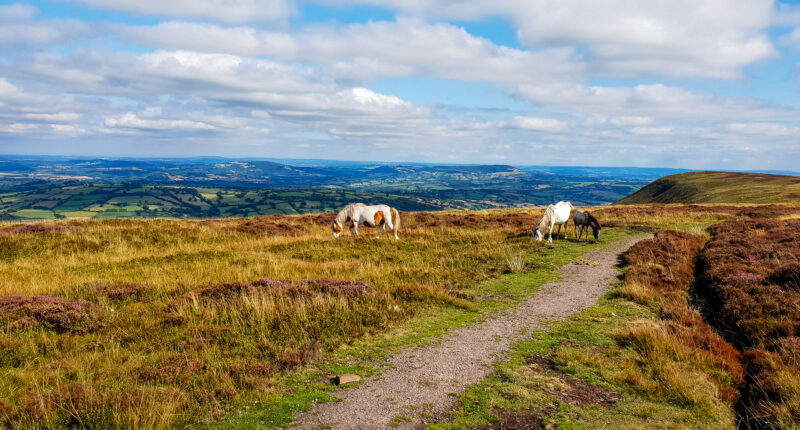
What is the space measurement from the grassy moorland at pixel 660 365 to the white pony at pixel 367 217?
46.9 ft

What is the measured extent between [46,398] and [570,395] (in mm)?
8024

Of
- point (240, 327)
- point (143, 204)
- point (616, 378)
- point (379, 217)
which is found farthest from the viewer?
point (143, 204)

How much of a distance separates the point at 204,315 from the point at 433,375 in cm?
614

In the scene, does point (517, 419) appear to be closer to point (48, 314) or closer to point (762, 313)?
point (762, 313)

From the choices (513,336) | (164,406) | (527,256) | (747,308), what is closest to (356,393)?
(164,406)

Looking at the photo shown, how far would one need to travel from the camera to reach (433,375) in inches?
274

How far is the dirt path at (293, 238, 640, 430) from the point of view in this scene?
18.3 ft

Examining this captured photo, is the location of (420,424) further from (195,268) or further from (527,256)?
(527,256)

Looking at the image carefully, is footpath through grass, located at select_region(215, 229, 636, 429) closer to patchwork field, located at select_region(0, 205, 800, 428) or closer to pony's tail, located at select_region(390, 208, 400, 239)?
patchwork field, located at select_region(0, 205, 800, 428)

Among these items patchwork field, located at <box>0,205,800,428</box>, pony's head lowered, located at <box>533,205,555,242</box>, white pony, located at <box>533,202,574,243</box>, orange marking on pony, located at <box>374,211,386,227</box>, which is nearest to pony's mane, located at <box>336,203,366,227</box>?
orange marking on pony, located at <box>374,211,386,227</box>

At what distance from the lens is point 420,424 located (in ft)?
17.9

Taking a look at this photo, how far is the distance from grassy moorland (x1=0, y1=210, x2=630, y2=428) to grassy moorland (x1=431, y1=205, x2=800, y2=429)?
8.30 ft

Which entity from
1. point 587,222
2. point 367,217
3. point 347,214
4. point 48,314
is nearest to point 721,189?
point 587,222

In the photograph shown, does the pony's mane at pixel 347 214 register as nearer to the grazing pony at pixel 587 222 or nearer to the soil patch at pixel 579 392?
the grazing pony at pixel 587 222
